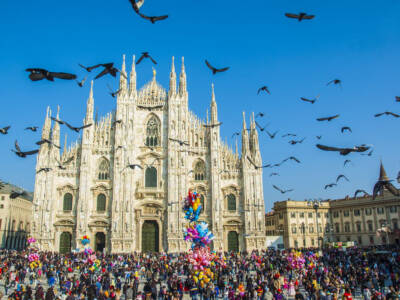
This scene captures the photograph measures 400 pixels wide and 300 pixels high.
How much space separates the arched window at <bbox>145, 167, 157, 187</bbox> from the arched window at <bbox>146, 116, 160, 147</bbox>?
3125mm

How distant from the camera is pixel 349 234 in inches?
2547

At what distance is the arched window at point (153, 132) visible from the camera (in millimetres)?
44938

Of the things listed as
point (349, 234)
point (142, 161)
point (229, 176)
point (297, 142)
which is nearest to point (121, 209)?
point (142, 161)

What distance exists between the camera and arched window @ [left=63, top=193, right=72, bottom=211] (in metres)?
41.8

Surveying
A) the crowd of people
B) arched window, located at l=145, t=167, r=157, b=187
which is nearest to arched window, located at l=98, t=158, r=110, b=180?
arched window, located at l=145, t=167, r=157, b=187

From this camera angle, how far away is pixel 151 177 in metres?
43.7

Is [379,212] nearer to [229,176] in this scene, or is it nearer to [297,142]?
[229,176]

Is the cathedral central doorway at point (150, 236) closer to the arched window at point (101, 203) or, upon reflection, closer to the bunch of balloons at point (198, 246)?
the arched window at point (101, 203)

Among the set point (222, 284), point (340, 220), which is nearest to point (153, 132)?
point (222, 284)

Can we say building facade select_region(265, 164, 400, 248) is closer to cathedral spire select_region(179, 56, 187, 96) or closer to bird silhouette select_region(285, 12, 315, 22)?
A: cathedral spire select_region(179, 56, 187, 96)

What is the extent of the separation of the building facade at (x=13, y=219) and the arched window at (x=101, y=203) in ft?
66.6

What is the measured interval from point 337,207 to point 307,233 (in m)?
7.86

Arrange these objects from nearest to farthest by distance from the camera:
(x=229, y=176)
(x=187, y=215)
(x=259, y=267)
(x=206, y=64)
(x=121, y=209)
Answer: (x=206, y=64)
(x=187, y=215)
(x=259, y=267)
(x=121, y=209)
(x=229, y=176)

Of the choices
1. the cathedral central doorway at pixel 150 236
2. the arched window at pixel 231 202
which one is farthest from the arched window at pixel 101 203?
the arched window at pixel 231 202
